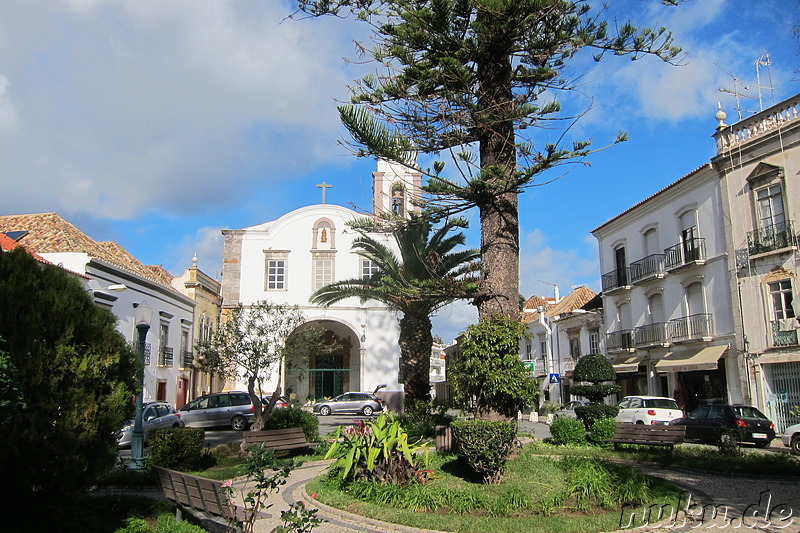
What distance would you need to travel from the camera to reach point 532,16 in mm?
10500

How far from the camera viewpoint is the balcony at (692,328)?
24266mm

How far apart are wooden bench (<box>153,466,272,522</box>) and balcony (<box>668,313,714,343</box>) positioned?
21988 mm

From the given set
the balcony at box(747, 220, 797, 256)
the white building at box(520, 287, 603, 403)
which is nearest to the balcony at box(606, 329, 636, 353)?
the white building at box(520, 287, 603, 403)

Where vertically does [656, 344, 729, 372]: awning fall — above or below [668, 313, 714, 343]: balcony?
below

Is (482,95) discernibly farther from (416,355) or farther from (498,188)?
(416,355)

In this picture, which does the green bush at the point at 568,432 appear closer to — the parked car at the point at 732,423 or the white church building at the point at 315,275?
the parked car at the point at 732,423

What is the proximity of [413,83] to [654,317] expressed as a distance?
2105 centimetres

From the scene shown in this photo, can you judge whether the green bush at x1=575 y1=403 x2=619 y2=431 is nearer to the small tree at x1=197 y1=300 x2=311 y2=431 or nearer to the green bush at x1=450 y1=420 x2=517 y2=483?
the small tree at x1=197 y1=300 x2=311 y2=431

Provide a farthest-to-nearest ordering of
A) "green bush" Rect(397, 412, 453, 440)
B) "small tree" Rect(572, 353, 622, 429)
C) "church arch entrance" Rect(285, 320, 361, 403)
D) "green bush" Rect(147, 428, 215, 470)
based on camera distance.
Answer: "church arch entrance" Rect(285, 320, 361, 403) < "small tree" Rect(572, 353, 622, 429) < "green bush" Rect(397, 412, 453, 440) < "green bush" Rect(147, 428, 215, 470)

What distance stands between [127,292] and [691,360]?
74.2ft

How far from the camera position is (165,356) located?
93.6ft

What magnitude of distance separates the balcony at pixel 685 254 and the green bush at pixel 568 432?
1205cm

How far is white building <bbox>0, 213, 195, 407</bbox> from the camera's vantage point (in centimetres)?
2222

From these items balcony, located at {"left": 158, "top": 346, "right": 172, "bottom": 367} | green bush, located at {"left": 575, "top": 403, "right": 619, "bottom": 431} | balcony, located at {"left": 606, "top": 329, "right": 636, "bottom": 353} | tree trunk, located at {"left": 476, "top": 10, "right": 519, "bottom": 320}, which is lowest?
green bush, located at {"left": 575, "top": 403, "right": 619, "bottom": 431}
